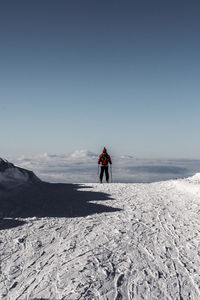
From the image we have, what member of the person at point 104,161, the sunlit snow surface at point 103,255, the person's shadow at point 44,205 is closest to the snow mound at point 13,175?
the person's shadow at point 44,205

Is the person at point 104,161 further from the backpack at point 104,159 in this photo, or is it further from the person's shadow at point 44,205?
the person's shadow at point 44,205

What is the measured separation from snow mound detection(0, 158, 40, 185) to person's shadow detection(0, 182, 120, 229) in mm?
2720

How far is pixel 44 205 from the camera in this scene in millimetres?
11422

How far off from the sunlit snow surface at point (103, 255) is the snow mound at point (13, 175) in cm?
694

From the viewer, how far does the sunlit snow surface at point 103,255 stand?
499cm

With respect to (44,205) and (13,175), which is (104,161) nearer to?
(13,175)

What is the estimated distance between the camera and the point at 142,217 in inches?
368

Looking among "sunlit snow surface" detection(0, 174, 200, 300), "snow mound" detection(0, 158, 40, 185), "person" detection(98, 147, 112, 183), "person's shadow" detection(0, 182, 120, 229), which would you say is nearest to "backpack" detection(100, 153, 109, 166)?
"person" detection(98, 147, 112, 183)

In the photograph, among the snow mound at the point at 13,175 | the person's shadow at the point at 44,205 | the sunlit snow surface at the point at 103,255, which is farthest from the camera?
the snow mound at the point at 13,175

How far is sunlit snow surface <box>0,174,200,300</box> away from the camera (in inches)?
196

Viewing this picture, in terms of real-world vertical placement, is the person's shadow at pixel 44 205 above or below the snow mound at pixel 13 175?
below

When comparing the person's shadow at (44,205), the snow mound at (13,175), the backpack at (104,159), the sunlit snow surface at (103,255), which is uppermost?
the backpack at (104,159)

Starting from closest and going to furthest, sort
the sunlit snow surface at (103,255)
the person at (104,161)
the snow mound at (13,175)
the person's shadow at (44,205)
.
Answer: the sunlit snow surface at (103,255)
the person's shadow at (44,205)
the snow mound at (13,175)
the person at (104,161)

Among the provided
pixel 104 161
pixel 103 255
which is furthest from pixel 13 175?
pixel 103 255
